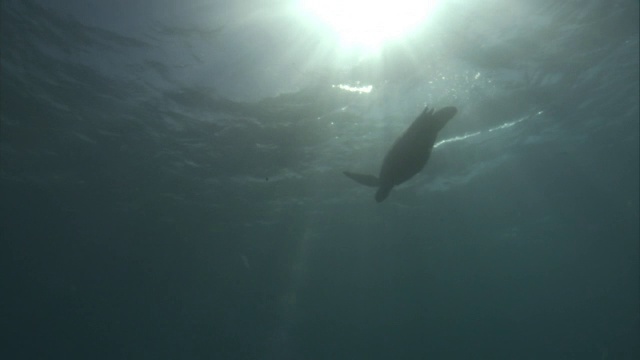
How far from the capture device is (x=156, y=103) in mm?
16500

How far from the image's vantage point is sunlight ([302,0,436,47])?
469 inches

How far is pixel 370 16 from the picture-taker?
12398 mm

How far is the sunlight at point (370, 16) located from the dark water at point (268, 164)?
700 millimetres

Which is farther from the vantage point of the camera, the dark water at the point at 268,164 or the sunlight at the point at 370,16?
the dark water at the point at 268,164

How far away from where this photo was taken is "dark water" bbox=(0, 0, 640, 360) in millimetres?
13863

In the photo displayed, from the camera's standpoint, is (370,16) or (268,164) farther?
(268,164)

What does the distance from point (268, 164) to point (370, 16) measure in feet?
37.6

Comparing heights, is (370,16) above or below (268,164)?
below

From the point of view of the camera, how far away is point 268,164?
2250cm

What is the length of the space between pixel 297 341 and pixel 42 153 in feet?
149

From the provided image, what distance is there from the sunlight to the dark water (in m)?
0.70

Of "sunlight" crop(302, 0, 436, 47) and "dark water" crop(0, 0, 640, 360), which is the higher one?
"dark water" crop(0, 0, 640, 360)

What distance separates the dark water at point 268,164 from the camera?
546 inches

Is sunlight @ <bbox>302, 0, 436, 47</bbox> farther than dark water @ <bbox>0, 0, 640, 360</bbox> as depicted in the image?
No
